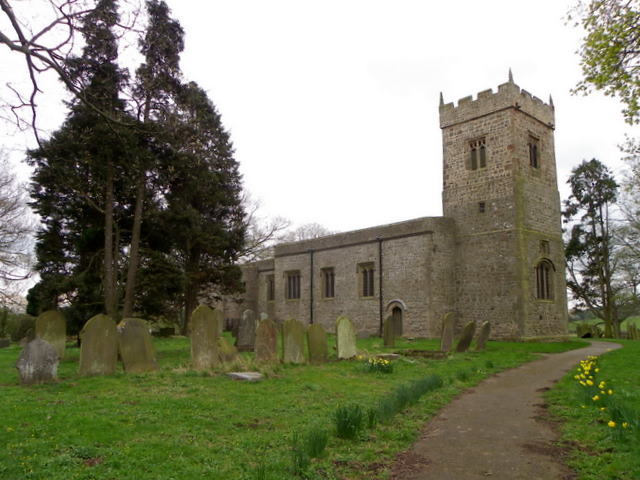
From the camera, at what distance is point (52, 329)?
39.5ft

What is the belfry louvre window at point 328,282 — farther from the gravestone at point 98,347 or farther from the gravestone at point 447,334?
the gravestone at point 98,347

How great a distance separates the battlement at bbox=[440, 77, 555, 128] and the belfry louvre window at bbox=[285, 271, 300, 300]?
11761 mm

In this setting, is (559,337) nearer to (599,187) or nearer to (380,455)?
(599,187)

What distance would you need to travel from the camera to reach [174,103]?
1327 centimetres

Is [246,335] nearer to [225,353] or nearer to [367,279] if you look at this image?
[225,353]

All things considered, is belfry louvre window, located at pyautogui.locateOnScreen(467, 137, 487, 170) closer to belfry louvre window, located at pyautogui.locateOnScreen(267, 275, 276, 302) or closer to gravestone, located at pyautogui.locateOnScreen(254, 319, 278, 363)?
belfry louvre window, located at pyautogui.locateOnScreen(267, 275, 276, 302)

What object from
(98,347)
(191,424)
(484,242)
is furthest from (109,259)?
(484,242)

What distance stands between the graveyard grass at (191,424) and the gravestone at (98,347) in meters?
0.30

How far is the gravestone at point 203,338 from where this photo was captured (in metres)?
9.87

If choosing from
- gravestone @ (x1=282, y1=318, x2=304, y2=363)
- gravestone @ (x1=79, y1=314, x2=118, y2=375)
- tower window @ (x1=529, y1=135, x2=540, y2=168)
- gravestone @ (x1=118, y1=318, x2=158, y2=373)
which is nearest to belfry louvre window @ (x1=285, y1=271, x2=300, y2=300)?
tower window @ (x1=529, y1=135, x2=540, y2=168)

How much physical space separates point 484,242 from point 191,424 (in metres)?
17.8

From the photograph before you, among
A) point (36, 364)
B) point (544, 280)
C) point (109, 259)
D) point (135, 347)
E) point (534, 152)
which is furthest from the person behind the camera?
point (534, 152)

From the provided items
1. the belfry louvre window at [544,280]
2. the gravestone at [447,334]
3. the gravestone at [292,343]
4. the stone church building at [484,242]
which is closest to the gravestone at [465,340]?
the gravestone at [447,334]

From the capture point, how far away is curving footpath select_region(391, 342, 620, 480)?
169 inches
